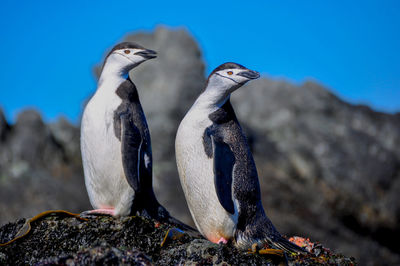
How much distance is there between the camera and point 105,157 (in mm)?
4578

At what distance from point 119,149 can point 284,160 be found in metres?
11.0

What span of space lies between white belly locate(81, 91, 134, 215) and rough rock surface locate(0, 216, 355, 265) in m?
0.25

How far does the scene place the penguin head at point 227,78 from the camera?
A: 14.3 ft

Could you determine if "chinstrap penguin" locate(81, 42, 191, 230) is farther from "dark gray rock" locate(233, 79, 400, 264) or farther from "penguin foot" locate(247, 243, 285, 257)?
"dark gray rock" locate(233, 79, 400, 264)

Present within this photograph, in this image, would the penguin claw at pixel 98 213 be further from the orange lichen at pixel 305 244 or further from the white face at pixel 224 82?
the orange lichen at pixel 305 244

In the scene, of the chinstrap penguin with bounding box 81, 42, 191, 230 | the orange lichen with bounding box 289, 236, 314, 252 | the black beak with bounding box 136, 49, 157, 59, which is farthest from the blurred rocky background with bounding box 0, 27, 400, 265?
the black beak with bounding box 136, 49, 157, 59

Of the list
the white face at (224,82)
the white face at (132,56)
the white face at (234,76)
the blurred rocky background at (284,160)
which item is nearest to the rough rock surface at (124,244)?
the white face at (224,82)

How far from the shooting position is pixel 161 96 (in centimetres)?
1655

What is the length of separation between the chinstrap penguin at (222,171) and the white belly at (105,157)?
645 millimetres

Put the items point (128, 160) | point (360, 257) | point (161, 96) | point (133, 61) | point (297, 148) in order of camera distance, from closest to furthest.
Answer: point (128, 160)
point (133, 61)
point (360, 257)
point (297, 148)
point (161, 96)

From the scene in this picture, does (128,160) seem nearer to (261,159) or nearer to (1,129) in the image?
(261,159)

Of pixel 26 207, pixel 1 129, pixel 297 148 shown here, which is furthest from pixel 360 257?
pixel 1 129

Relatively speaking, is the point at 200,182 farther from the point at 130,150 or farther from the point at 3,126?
the point at 3,126

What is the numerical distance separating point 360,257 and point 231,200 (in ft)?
32.3
